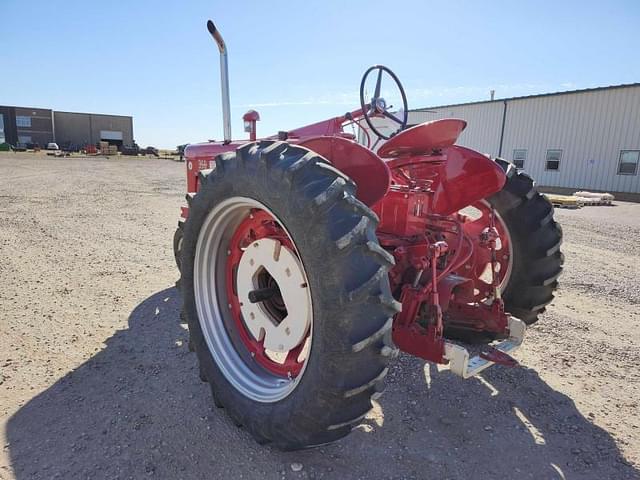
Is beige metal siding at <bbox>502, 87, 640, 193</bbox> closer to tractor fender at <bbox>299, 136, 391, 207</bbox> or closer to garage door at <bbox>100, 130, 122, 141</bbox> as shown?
tractor fender at <bbox>299, 136, 391, 207</bbox>

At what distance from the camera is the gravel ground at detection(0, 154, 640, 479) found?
6.38 feet

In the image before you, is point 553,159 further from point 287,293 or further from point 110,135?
point 110,135

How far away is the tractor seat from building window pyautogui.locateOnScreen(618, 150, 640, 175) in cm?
1859

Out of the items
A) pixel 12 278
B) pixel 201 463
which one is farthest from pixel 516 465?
pixel 12 278

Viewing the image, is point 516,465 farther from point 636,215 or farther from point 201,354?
point 636,215

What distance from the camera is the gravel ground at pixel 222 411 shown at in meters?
1.94

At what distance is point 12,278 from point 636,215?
44.2 feet

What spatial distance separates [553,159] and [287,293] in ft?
67.3

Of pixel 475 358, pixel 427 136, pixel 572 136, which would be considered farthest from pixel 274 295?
pixel 572 136

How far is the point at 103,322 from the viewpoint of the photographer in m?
3.40

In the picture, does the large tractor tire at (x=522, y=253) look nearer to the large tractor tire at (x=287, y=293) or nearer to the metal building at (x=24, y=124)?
the large tractor tire at (x=287, y=293)

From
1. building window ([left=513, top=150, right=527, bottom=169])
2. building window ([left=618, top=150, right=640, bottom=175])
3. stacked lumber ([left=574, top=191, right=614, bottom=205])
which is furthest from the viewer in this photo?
building window ([left=513, top=150, right=527, bottom=169])

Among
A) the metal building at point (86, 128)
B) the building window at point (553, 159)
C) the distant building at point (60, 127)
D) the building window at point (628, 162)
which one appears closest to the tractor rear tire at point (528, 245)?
the building window at point (628, 162)

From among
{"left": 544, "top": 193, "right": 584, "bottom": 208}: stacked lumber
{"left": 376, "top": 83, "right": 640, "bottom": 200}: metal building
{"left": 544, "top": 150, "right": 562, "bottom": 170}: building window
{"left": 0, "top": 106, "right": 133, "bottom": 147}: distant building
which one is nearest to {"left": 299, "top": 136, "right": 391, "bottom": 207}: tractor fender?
{"left": 544, "top": 193, "right": 584, "bottom": 208}: stacked lumber
